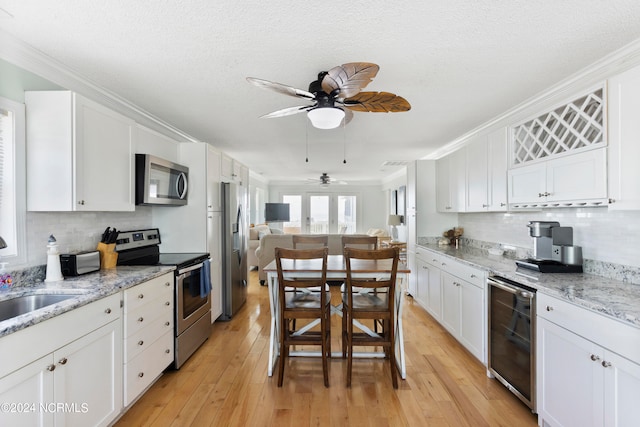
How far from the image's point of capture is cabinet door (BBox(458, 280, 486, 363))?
261 cm

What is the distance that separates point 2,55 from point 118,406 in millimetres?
2298

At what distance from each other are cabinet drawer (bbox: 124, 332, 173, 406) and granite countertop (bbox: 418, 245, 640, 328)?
2.75 meters

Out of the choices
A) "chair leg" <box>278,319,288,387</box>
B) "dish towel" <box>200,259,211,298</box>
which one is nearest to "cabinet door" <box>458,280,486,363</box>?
"chair leg" <box>278,319,288,387</box>

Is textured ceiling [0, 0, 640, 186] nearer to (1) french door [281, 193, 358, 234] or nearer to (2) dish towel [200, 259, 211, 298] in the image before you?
(2) dish towel [200, 259, 211, 298]

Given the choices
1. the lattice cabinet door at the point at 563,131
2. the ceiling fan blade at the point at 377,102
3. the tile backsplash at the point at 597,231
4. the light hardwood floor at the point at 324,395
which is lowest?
the light hardwood floor at the point at 324,395

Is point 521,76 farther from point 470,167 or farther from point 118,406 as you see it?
point 118,406

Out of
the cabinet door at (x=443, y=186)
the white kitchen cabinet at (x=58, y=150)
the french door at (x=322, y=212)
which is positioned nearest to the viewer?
the white kitchen cabinet at (x=58, y=150)

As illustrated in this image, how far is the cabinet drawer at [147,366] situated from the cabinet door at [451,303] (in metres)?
2.76

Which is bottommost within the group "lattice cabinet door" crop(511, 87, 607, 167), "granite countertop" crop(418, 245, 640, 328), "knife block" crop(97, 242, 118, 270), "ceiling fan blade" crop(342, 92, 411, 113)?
"granite countertop" crop(418, 245, 640, 328)

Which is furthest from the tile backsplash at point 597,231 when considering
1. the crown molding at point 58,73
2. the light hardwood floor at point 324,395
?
the crown molding at point 58,73

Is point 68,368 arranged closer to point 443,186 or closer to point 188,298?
point 188,298

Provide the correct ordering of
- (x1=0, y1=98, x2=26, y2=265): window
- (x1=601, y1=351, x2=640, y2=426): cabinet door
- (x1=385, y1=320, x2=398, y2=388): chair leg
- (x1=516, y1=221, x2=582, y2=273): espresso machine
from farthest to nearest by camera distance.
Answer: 1. (x1=385, y1=320, x2=398, y2=388): chair leg
2. (x1=516, y1=221, x2=582, y2=273): espresso machine
3. (x1=0, y1=98, x2=26, y2=265): window
4. (x1=601, y1=351, x2=640, y2=426): cabinet door

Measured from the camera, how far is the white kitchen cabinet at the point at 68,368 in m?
1.26

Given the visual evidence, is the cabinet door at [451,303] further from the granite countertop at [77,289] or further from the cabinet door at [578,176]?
the granite countertop at [77,289]
